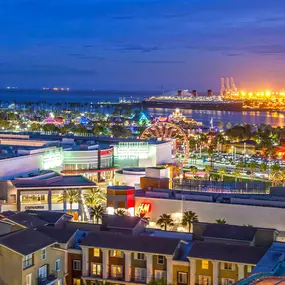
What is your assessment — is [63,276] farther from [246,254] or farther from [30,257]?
[246,254]

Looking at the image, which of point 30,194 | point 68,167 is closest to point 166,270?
A: point 30,194

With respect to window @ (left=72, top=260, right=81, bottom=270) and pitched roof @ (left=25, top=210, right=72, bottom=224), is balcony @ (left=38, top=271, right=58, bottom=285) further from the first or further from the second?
pitched roof @ (left=25, top=210, right=72, bottom=224)

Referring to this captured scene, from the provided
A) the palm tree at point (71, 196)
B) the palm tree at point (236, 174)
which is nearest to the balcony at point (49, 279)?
the palm tree at point (71, 196)

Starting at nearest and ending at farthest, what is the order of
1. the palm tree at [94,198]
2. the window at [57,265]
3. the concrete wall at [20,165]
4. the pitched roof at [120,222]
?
the window at [57,265] < the pitched roof at [120,222] < the palm tree at [94,198] < the concrete wall at [20,165]

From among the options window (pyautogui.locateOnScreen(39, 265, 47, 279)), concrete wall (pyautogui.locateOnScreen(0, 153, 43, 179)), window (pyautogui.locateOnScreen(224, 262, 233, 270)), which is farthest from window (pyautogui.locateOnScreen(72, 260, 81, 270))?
concrete wall (pyautogui.locateOnScreen(0, 153, 43, 179))

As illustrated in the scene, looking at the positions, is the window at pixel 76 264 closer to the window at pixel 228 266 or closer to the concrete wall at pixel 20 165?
the window at pixel 228 266
